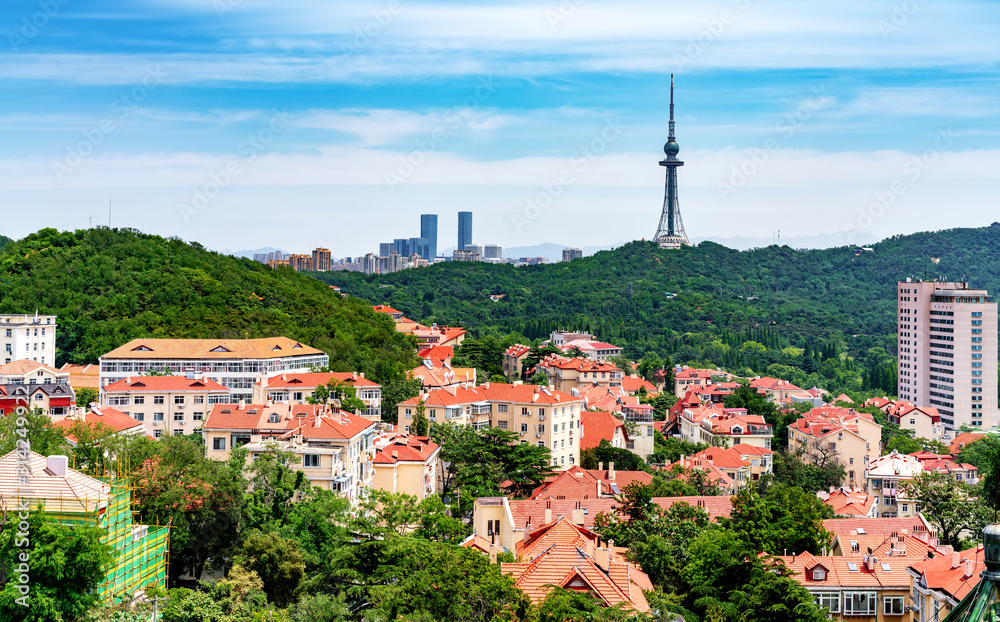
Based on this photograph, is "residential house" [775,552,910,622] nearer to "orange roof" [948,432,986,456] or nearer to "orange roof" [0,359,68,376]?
"orange roof" [948,432,986,456]

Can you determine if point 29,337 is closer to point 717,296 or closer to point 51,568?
point 51,568

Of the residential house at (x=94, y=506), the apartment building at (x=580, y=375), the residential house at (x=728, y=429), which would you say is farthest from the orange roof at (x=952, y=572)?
the apartment building at (x=580, y=375)

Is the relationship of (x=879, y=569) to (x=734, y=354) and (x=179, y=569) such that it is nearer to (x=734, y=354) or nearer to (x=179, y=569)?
(x=179, y=569)

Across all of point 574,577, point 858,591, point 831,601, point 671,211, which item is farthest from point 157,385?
point 671,211

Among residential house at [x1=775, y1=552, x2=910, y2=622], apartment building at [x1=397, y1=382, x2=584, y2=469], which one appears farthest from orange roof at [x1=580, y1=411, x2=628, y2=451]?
residential house at [x1=775, y1=552, x2=910, y2=622]

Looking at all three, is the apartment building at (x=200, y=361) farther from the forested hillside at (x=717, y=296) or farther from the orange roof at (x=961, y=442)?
the forested hillside at (x=717, y=296)

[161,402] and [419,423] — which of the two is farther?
[161,402]
